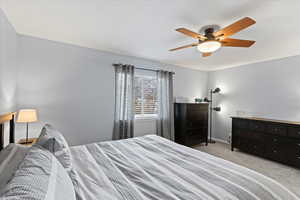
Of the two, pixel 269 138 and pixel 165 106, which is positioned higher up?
pixel 165 106

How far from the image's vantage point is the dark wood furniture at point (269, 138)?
2602 mm

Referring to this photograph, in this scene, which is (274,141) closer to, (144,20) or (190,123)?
(190,123)

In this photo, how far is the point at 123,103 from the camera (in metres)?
3.07

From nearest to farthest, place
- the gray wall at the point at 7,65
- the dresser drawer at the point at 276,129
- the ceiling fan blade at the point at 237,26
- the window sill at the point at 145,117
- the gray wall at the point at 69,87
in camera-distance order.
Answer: the ceiling fan blade at the point at 237,26
the gray wall at the point at 7,65
the gray wall at the point at 69,87
the dresser drawer at the point at 276,129
the window sill at the point at 145,117

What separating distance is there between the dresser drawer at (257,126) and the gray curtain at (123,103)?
9.61 feet

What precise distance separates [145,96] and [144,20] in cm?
204

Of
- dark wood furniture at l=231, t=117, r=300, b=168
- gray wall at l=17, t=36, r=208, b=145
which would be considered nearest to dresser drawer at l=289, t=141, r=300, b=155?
Answer: dark wood furniture at l=231, t=117, r=300, b=168

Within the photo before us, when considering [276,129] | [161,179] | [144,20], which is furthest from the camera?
[276,129]

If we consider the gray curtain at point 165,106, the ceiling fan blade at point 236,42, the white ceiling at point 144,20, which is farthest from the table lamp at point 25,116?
the ceiling fan blade at point 236,42

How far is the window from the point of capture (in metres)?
3.47

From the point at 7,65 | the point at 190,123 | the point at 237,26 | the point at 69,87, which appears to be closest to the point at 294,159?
→ the point at 190,123

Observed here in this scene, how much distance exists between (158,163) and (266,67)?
3915 mm

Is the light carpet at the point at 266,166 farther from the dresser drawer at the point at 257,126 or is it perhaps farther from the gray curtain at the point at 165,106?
the gray curtain at the point at 165,106

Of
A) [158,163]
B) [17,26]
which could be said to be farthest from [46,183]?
[17,26]
